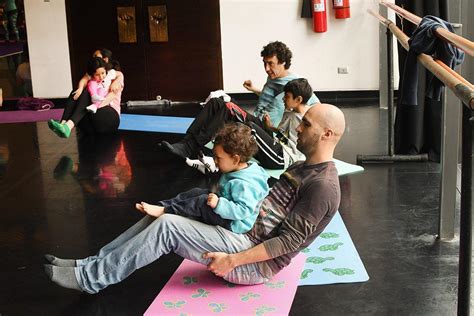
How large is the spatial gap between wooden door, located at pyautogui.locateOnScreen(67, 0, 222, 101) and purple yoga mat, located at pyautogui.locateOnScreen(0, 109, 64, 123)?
32.3 inches

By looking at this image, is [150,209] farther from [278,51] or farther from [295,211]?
[278,51]

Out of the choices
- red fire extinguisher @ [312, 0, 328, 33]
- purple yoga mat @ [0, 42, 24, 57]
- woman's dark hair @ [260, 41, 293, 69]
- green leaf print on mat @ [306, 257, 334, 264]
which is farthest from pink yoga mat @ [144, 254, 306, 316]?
purple yoga mat @ [0, 42, 24, 57]

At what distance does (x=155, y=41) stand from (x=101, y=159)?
336 centimetres

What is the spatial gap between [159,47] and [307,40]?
1875mm

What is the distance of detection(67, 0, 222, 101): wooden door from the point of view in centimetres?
843

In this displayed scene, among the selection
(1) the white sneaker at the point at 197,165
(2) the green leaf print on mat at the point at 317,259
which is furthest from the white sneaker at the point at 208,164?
(2) the green leaf print on mat at the point at 317,259

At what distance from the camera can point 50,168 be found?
5.31 meters

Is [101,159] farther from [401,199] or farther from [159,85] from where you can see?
[159,85]

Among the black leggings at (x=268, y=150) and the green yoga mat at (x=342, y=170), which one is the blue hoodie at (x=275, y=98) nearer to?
the black leggings at (x=268, y=150)

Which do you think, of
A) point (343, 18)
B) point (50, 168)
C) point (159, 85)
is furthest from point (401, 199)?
point (159, 85)

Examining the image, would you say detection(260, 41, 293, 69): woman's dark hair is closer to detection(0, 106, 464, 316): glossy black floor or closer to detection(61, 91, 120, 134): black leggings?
detection(0, 106, 464, 316): glossy black floor

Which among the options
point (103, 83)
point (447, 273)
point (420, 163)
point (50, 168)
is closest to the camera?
point (447, 273)

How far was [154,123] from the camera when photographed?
719 cm

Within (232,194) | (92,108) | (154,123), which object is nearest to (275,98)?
(232,194)
